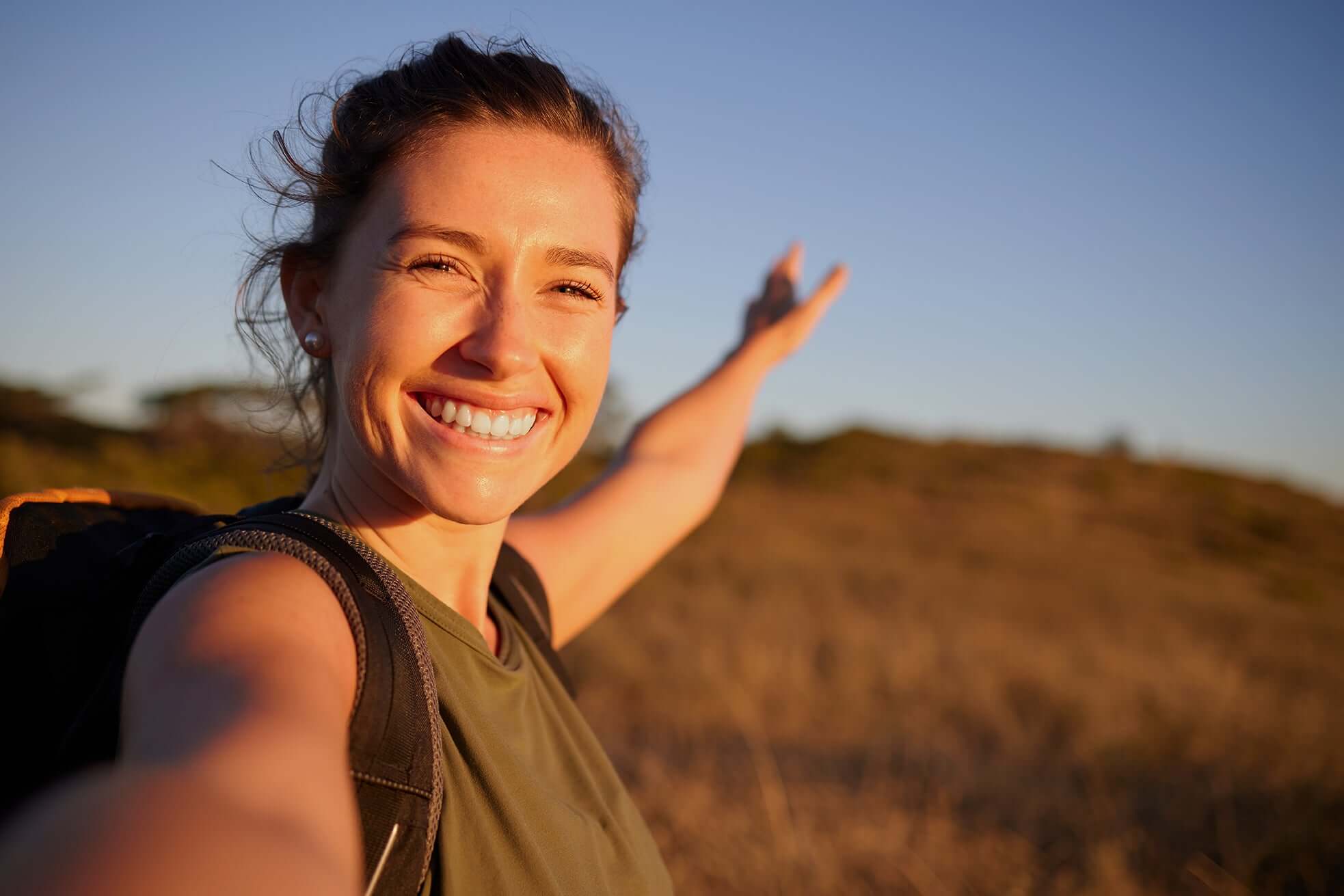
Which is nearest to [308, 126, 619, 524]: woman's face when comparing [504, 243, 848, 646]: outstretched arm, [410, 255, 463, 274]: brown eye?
[410, 255, 463, 274]: brown eye

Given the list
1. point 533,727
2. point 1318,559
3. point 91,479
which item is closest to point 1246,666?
point 1318,559

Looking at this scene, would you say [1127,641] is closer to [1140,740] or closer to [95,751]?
[1140,740]

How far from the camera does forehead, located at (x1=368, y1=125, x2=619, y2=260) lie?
52.0 inches

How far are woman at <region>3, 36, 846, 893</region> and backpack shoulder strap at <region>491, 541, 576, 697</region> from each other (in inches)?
1.5

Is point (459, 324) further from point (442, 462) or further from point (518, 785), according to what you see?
point (518, 785)

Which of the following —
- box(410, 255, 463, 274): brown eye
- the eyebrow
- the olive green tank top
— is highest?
the eyebrow

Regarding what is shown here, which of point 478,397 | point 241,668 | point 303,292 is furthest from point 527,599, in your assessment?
point 241,668

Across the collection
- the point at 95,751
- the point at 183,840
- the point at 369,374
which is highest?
the point at 369,374

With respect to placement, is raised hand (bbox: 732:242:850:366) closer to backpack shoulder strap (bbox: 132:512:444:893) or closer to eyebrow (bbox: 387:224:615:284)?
eyebrow (bbox: 387:224:615:284)

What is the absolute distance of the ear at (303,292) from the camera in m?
1.52

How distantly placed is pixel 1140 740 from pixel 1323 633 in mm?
5716

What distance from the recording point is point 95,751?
0.89 meters

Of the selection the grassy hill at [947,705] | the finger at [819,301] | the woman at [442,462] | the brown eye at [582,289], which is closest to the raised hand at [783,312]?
the finger at [819,301]

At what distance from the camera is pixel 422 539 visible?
1.51 metres
